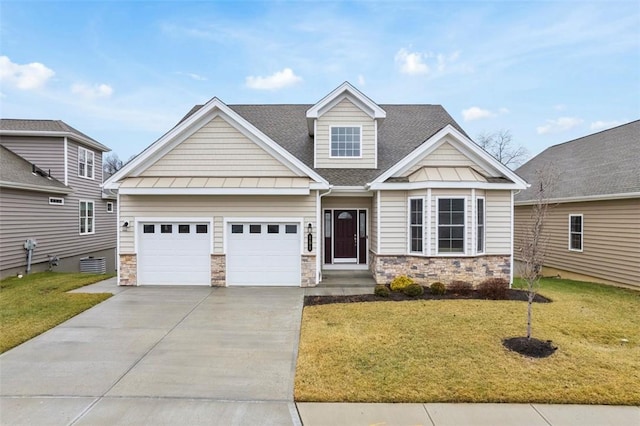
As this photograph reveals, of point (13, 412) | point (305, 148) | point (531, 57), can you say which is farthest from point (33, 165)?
point (531, 57)

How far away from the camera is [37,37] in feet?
48.1

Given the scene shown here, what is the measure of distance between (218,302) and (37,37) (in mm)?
14474

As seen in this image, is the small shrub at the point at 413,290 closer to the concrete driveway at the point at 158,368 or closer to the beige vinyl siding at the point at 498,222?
the beige vinyl siding at the point at 498,222

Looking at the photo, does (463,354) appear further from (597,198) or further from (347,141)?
(597,198)

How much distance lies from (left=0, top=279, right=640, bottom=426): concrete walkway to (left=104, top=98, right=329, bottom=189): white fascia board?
4.94m

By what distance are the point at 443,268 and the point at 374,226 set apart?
278 cm

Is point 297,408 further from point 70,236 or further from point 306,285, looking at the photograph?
point 70,236

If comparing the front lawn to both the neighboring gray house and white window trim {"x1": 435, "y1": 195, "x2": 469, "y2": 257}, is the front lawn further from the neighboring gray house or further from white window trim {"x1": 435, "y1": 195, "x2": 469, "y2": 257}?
the neighboring gray house

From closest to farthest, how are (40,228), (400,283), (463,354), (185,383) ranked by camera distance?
1. (185,383)
2. (463,354)
3. (400,283)
4. (40,228)

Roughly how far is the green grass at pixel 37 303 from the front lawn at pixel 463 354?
5.56 metres

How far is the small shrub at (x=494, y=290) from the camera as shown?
997cm

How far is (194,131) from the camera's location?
1148 centimetres

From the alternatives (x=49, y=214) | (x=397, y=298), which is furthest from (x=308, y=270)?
(x=49, y=214)

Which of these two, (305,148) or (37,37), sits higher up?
(37,37)
